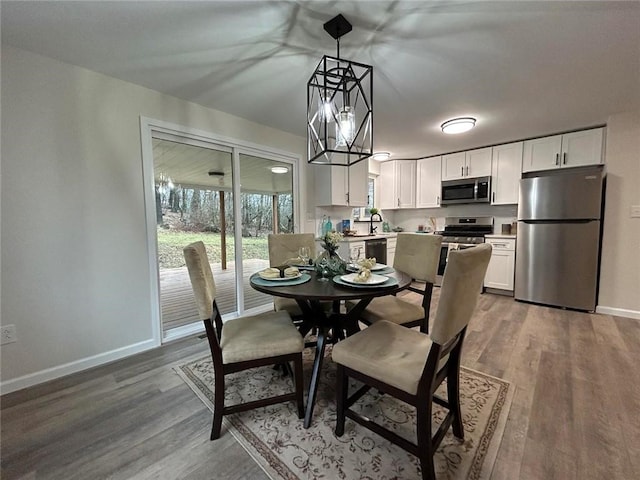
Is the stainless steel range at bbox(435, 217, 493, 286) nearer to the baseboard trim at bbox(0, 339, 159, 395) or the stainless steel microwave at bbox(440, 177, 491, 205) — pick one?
the stainless steel microwave at bbox(440, 177, 491, 205)

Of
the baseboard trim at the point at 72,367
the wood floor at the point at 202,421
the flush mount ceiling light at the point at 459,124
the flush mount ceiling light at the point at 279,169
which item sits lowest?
the wood floor at the point at 202,421

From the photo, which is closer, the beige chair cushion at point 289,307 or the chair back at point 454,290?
the chair back at point 454,290

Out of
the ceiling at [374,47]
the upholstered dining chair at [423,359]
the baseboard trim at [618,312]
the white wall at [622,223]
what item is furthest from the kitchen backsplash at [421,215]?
the upholstered dining chair at [423,359]

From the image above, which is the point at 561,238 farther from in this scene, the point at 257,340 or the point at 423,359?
the point at 257,340

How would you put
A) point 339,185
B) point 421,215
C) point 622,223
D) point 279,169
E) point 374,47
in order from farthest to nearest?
point 421,215
point 339,185
point 279,169
point 622,223
point 374,47

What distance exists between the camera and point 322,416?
5.13 ft

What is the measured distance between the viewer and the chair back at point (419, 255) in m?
2.10

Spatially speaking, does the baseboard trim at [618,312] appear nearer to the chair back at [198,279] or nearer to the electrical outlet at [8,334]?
the chair back at [198,279]

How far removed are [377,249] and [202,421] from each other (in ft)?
11.1

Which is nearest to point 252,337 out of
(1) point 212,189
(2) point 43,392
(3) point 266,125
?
(2) point 43,392

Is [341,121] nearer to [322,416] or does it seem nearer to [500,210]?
[322,416]

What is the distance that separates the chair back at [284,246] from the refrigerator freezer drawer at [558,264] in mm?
3044

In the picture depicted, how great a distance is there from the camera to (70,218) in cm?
200

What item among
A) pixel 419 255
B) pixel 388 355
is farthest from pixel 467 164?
pixel 388 355
